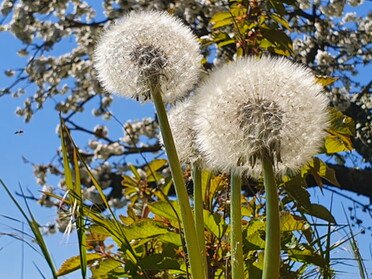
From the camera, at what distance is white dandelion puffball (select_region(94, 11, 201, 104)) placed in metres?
1.42

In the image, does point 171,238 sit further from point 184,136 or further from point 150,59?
point 150,59

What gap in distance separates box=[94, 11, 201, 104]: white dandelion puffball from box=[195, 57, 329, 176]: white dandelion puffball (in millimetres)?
141

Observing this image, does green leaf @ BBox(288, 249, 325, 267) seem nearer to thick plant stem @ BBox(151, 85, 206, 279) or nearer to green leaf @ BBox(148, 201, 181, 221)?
green leaf @ BBox(148, 201, 181, 221)

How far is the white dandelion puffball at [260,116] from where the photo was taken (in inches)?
47.4

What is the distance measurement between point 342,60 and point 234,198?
6958mm

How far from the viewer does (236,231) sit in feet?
4.28

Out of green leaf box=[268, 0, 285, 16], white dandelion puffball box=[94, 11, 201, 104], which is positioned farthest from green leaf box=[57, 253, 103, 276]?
green leaf box=[268, 0, 285, 16]

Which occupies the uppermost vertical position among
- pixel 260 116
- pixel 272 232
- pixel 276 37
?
pixel 276 37

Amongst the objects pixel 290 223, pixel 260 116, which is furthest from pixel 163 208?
pixel 260 116

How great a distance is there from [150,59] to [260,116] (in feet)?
1.11

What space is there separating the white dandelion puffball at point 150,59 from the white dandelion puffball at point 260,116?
14cm

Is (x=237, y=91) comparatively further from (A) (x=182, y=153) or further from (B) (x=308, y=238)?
(B) (x=308, y=238)

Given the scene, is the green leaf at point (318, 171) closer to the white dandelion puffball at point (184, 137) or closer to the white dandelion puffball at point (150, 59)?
the white dandelion puffball at point (184, 137)

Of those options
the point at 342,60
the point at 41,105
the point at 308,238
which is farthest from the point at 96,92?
the point at 308,238
